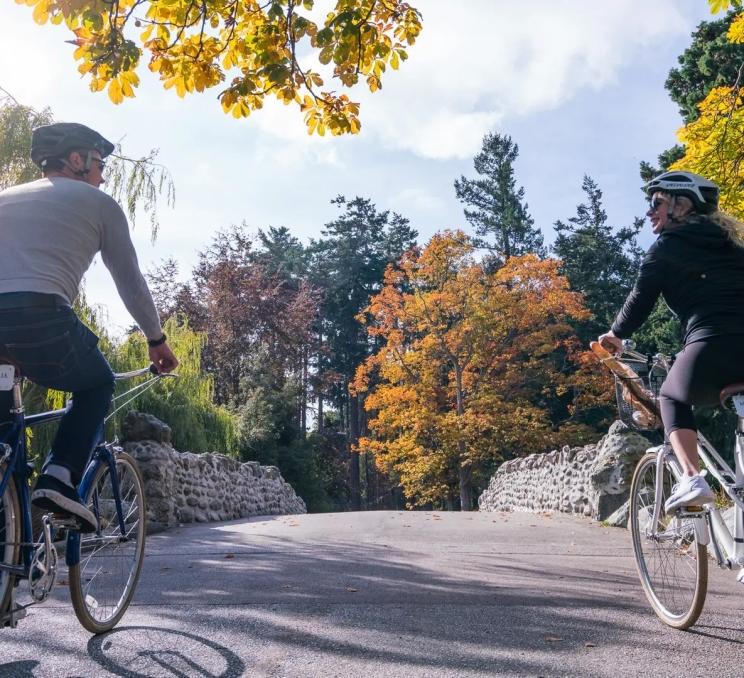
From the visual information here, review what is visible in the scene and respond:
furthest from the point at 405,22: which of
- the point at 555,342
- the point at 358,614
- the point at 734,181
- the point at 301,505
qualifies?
the point at 555,342

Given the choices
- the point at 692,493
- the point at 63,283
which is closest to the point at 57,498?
the point at 63,283

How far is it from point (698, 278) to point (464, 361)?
20451 mm

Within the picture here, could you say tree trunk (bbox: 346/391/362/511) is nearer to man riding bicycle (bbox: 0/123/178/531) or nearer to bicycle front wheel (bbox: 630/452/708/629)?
bicycle front wheel (bbox: 630/452/708/629)

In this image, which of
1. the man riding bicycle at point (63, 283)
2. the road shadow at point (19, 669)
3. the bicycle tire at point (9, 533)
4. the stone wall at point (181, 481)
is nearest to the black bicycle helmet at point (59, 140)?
the man riding bicycle at point (63, 283)

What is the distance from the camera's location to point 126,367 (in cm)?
1252

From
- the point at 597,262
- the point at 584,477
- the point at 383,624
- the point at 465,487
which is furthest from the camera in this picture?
the point at 597,262

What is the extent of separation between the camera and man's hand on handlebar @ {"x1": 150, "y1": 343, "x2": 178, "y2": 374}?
123 inches

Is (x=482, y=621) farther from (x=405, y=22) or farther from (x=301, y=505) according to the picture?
(x=301, y=505)

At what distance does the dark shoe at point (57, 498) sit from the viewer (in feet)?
8.59

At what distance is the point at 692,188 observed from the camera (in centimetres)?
312

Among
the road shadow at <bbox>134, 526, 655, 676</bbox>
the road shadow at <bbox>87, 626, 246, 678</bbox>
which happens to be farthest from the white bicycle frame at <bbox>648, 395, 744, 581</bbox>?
the road shadow at <bbox>87, 626, 246, 678</bbox>

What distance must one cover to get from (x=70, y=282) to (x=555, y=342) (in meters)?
22.2

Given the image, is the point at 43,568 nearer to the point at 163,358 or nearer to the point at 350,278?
the point at 163,358

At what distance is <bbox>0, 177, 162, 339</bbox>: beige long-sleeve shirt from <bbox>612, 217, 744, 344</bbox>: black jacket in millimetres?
2140
